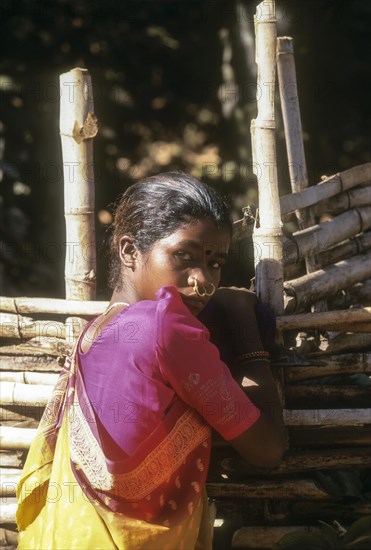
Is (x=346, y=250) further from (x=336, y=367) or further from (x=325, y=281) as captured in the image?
(x=336, y=367)

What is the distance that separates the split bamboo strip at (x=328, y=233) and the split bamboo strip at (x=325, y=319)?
1.88ft

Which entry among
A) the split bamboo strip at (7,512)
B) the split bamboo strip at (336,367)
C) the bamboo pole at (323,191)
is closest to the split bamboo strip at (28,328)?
the split bamboo strip at (7,512)

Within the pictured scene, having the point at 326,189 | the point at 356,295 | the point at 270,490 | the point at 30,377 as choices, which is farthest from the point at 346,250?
the point at 30,377

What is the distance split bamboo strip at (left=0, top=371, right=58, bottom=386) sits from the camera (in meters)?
2.94

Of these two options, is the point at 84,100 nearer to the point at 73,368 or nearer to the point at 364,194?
the point at 73,368

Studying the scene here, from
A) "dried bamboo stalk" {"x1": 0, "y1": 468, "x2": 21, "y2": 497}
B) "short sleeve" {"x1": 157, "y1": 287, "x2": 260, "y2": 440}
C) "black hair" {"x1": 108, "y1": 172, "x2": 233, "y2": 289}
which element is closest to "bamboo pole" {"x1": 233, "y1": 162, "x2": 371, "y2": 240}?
"black hair" {"x1": 108, "y1": 172, "x2": 233, "y2": 289}

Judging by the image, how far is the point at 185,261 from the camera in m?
2.24

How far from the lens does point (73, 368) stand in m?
2.27

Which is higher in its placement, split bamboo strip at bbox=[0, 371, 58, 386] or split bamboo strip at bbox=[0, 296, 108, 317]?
split bamboo strip at bbox=[0, 296, 108, 317]

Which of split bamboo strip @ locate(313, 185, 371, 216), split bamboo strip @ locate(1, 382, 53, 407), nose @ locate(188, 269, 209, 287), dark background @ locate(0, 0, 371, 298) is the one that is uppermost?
dark background @ locate(0, 0, 371, 298)

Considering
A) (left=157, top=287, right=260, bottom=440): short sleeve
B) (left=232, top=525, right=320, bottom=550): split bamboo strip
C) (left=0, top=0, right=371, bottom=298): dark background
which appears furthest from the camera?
(left=0, top=0, right=371, bottom=298): dark background

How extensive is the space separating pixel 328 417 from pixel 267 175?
2.77 ft

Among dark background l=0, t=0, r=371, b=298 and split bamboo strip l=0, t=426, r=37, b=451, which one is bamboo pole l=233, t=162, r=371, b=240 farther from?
dark background l=0, t=0, r=371, b=298

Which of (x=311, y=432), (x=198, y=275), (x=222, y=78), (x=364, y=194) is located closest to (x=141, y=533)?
(x=198, y=275)
